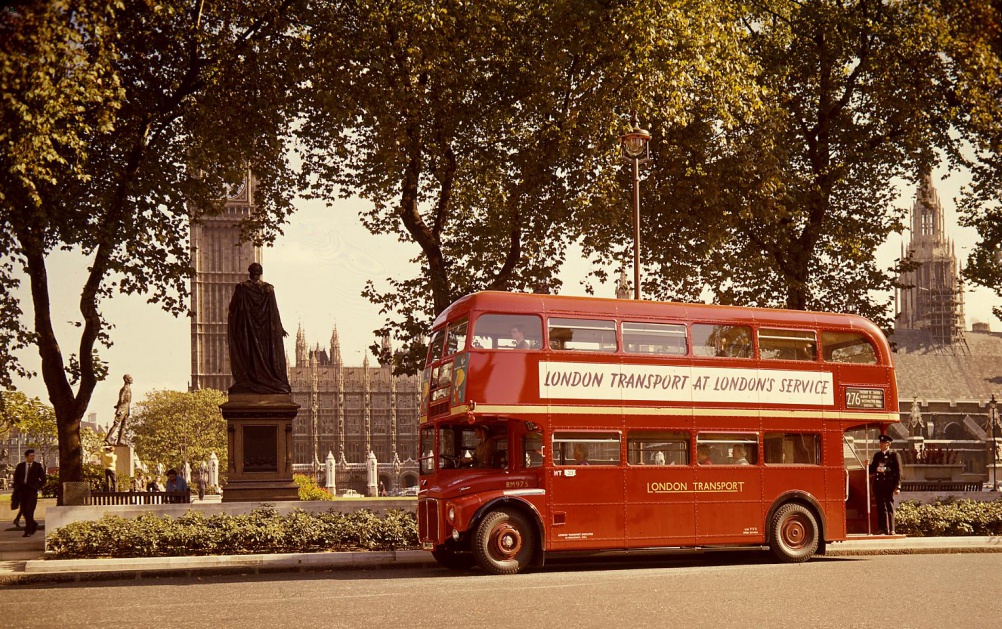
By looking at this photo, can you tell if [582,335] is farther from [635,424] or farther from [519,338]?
[635,424]

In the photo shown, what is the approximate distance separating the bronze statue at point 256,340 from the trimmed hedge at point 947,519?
14.0m

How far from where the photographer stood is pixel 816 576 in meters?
16.4

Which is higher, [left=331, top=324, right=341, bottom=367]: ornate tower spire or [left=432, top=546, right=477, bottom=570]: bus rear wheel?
[left=331, top=324, right=341, bottom=367]: ornate tower spire

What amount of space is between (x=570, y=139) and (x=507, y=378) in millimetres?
9587

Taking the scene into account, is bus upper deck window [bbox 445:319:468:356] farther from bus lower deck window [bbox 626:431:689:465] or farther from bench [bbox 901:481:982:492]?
bench [bbox 901:481:982:492]

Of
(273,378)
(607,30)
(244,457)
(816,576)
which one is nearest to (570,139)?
(607,30)

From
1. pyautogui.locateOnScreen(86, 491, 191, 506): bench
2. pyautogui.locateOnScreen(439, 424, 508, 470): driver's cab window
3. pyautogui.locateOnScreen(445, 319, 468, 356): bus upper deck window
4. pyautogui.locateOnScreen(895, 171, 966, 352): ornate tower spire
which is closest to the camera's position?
pyautogui.locateOnScreen(445, 319, 468, 356): bus upper deck window

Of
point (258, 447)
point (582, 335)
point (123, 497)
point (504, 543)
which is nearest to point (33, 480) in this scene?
point (123, 497)

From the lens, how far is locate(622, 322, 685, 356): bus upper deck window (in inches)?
729

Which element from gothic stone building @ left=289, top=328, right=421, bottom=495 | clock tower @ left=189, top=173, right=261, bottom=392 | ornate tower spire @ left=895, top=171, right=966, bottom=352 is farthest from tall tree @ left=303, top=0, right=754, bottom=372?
gothic stone building @ left=289, top=328, right=421, bottom=495

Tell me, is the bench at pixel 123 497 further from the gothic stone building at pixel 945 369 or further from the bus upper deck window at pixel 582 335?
the gothic stone building at pixel 945 369

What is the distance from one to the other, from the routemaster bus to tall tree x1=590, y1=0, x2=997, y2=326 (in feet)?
26.6

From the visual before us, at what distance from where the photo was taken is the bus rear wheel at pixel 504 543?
1736 centimetres

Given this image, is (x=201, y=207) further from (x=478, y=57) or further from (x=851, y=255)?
(x=851, y=255)
